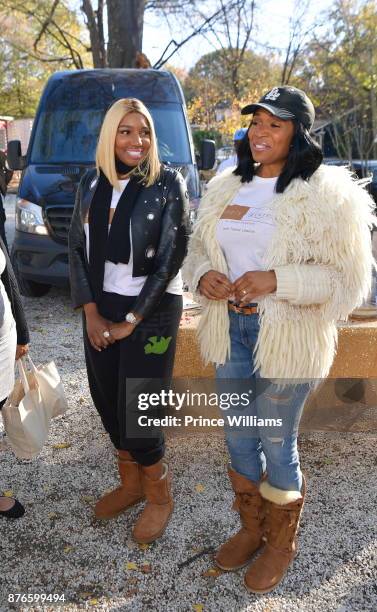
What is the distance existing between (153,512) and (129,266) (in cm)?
125

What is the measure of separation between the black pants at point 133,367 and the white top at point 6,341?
13.4 inches

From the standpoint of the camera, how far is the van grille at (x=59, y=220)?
564 centimetres

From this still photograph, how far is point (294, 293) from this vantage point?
1962 mm

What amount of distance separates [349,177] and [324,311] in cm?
52

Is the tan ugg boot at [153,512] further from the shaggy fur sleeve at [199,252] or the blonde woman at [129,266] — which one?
the shaggy fur sleeve at [199,252]

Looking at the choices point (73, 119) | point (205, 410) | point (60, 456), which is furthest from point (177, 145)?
point (60, 456)

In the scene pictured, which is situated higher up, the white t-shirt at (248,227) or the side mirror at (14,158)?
the white t-shirt at (248,227)

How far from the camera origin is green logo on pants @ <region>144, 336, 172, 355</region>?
2.40 metres

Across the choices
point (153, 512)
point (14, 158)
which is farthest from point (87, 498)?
point (14, 158)

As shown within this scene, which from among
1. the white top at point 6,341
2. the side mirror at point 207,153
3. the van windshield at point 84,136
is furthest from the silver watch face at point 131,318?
the side mirror at point 207,153

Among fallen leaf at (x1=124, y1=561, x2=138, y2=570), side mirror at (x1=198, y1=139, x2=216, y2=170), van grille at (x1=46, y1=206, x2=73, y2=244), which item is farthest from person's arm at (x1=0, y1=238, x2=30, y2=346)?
side mirror at (x1=198, y1=139, x2=216, y2=170)

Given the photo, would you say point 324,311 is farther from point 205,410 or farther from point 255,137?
point 205,410

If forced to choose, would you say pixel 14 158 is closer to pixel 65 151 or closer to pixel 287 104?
pixel 65 151

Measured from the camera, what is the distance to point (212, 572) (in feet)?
7.83
